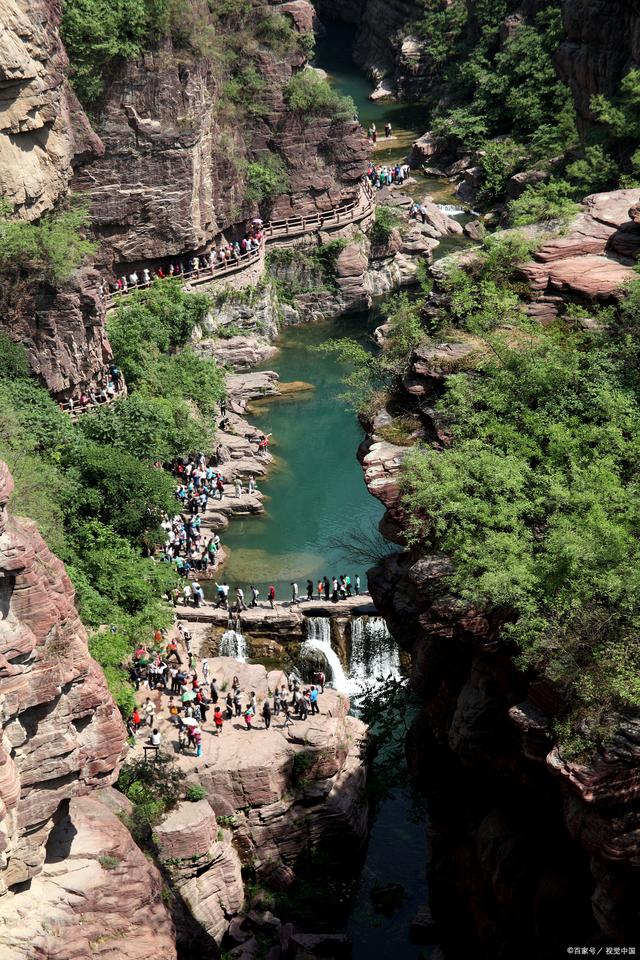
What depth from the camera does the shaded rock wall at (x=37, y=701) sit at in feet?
75.6

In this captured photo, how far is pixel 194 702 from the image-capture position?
38.8 meters

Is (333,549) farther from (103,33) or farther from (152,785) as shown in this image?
(103,33)

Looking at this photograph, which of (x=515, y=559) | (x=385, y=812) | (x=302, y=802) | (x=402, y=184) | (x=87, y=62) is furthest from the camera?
(x=402, y=184)

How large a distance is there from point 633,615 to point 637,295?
1007cm

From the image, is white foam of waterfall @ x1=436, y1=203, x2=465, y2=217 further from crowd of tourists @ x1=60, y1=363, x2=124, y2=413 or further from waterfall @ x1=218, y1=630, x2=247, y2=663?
waterfall @ x1=218, y1=630, x2=247, y2=663

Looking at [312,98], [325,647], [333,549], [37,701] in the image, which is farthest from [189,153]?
[37,701]

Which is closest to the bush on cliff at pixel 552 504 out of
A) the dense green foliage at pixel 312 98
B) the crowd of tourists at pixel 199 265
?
the crowd of tourists at pixel 199 265

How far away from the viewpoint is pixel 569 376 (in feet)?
98.7

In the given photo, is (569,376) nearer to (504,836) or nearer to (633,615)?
(633,615)

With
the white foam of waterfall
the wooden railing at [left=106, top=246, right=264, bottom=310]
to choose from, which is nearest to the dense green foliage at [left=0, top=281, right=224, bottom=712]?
the wooden railing at [left=106, top=246, right=264, bottom=310]

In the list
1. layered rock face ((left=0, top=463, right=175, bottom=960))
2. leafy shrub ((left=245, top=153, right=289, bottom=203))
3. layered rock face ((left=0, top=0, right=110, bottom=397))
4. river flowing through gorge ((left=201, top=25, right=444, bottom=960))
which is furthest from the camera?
leafy shrub ((left=245, top=153, right=289, bottom=203))

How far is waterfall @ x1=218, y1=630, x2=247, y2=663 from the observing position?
146 feet

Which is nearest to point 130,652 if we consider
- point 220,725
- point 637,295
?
point 220,725

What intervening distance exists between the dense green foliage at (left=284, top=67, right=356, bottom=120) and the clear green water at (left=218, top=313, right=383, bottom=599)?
12.4 m
